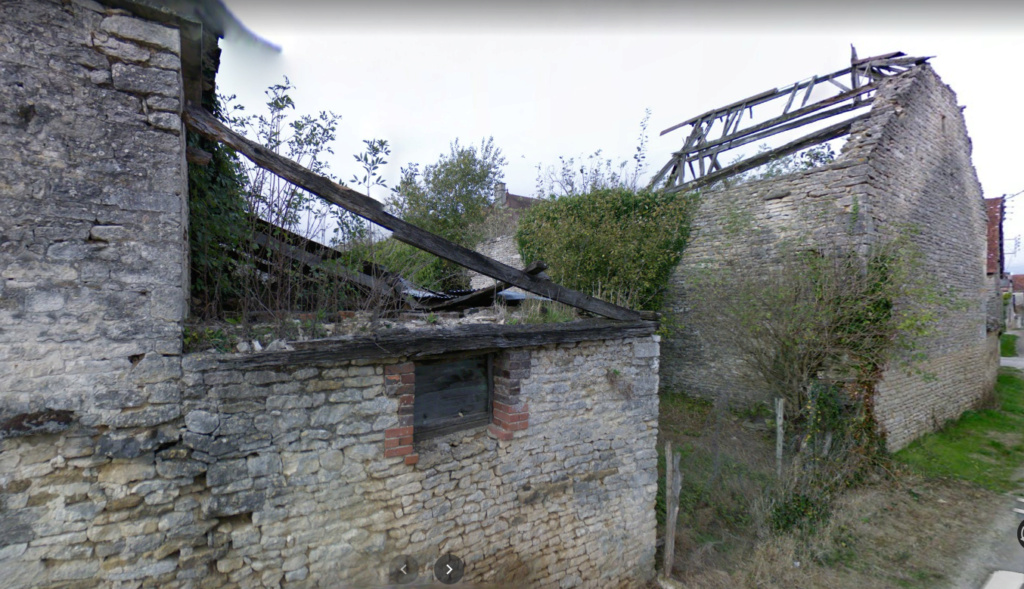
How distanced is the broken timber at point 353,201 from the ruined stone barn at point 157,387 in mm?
19

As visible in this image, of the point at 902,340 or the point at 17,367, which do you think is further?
the point at 902,340

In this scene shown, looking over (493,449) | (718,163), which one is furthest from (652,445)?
(718,163)

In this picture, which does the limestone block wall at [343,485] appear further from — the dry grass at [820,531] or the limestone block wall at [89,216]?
the dry grass at [820,531]

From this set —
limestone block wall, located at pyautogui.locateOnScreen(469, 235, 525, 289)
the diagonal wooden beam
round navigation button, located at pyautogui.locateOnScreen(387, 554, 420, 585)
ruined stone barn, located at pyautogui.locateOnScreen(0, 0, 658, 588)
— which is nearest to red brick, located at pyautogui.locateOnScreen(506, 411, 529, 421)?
ruined stone barn, located at pyautogui.locateOnScreen(0, 0, 658, 588)

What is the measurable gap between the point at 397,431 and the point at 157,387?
1.51 metres

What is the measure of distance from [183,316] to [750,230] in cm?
878

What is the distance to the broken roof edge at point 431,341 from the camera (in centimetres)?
288

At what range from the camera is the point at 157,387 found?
2.59 metres

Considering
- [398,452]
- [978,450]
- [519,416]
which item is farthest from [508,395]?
[978,450]

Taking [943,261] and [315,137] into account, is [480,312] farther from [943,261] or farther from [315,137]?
[943,261]

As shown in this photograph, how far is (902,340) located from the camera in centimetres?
702

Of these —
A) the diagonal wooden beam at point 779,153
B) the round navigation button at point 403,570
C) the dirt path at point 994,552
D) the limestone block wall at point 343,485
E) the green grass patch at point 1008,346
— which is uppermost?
the diagonal wooden beam at point 779,153

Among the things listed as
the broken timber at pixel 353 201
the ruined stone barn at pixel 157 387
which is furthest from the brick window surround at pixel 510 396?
the broken timber at pixel 353 201

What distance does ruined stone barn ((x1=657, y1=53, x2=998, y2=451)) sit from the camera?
296 inches
